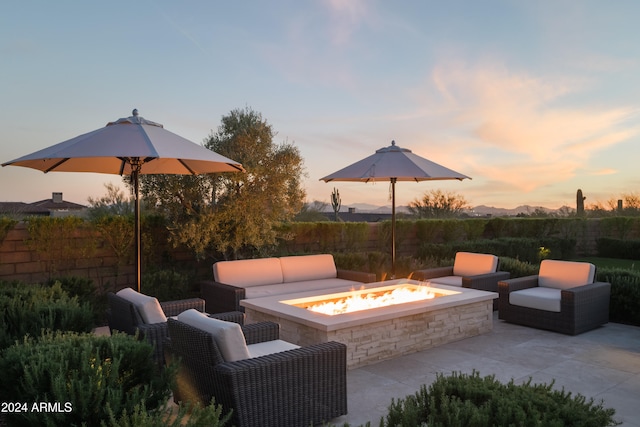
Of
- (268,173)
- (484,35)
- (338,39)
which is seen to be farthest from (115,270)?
(484,35)

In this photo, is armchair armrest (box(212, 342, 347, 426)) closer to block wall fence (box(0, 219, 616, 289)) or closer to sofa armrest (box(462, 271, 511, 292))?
sofa armrest (box(462, 271, 511, 292))

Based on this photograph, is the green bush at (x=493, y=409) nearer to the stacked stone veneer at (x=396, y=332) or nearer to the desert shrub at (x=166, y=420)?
the desert shrub at (x=166, y=420)

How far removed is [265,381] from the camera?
3186 millimetres

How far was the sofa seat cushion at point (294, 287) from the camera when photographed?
21.8 feet

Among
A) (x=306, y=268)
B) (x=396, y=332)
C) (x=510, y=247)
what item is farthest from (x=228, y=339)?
(x=510, y=247)

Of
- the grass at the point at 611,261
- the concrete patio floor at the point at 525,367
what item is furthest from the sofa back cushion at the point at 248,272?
the grass at the point at 611,261

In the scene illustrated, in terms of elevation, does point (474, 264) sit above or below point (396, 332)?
above

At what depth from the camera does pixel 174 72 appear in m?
8.99

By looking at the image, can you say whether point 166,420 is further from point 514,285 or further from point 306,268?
point 514,285

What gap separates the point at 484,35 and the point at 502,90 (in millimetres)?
1670

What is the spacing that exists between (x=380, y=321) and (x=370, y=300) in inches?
34.5

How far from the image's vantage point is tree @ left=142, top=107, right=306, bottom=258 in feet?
26.1

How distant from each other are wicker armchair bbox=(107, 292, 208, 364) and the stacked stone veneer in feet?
3.64

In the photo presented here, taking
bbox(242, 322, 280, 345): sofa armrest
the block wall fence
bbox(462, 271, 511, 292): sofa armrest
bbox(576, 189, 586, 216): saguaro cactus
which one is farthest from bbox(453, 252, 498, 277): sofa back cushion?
bbox(576, 189, 586, 216): saguaro cactus
